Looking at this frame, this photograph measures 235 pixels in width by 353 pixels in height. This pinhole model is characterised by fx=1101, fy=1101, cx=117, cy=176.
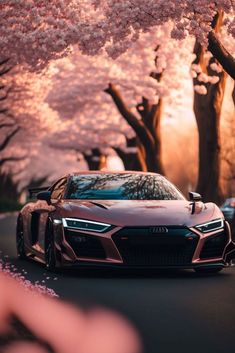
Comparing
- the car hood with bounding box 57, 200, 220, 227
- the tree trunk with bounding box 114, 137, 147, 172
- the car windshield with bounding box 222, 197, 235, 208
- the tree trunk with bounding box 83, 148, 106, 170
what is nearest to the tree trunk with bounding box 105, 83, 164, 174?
the tree trunk with bounding box 114, 137, 147, 172

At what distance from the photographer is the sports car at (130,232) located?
44.7 feet

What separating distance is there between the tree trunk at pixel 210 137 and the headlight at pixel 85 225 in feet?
56.6

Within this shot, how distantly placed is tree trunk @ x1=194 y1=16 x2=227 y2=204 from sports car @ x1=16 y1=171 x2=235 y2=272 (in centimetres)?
1591

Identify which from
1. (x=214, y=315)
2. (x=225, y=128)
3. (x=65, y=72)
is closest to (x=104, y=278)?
(x=214, y=315)

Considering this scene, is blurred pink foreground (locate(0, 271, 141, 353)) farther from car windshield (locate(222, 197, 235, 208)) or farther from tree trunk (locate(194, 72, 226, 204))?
tree trunk (locate(194, 72, 226, 204))

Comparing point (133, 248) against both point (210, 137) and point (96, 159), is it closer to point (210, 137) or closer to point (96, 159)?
point (210, 137)

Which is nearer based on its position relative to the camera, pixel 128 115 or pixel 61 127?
pixel 128 115

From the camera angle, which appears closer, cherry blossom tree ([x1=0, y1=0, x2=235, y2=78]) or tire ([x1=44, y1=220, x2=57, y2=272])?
tire ([x1=44, y1=220, x2=57, y2=272])

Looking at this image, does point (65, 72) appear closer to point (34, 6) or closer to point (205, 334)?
point (34, 6)

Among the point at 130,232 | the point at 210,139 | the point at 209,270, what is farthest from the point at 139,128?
the point at 130,232

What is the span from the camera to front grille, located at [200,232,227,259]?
1399cm

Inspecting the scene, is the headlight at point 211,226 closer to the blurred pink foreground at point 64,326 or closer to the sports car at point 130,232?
the sports car at point 130,232

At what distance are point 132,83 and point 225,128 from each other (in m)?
21.6

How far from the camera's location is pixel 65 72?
176ft
